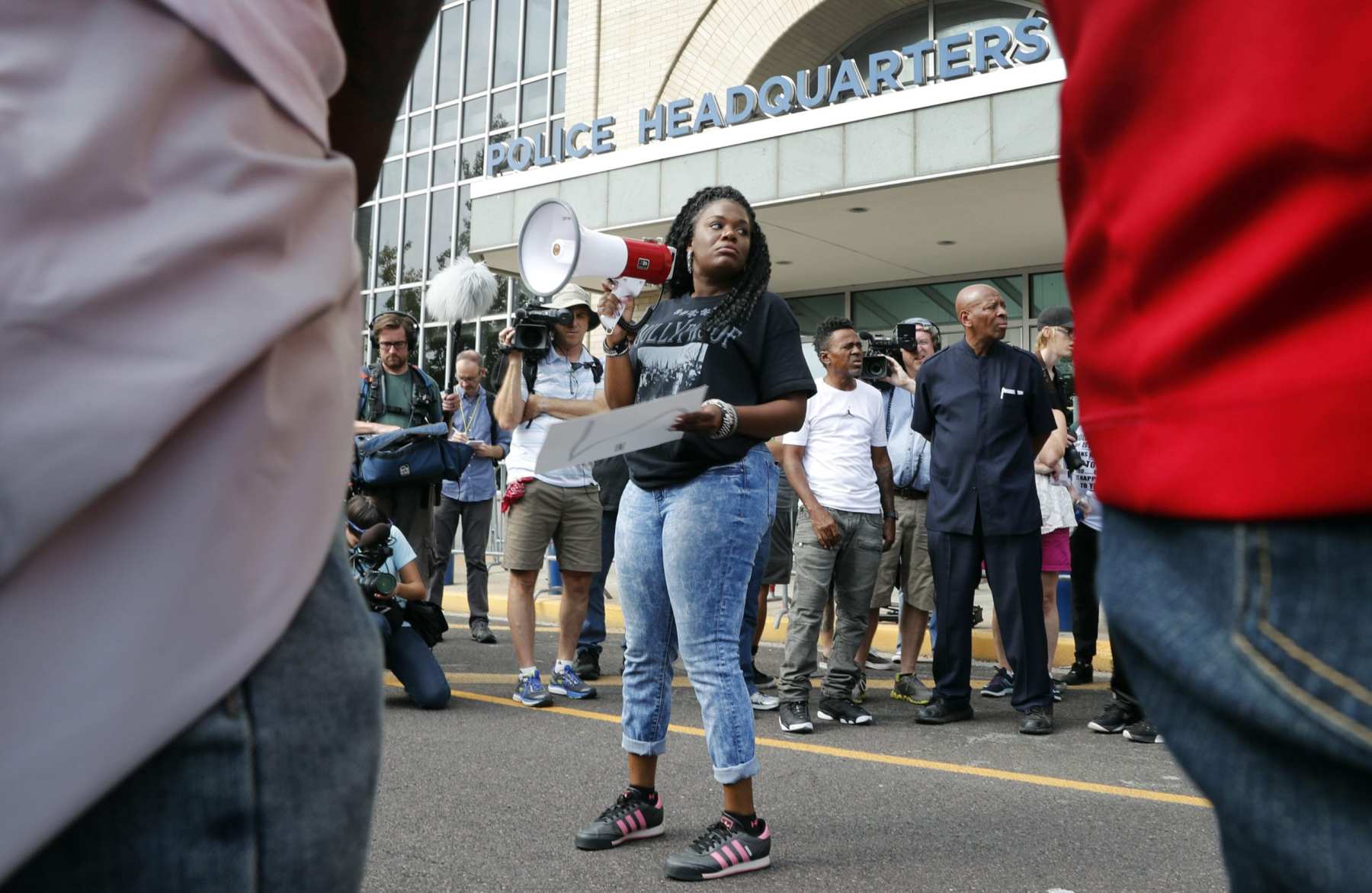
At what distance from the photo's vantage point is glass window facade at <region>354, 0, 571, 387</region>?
63.0 feet

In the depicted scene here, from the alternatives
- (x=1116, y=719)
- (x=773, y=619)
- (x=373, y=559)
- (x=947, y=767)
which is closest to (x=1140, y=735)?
(x=1116, y=719)

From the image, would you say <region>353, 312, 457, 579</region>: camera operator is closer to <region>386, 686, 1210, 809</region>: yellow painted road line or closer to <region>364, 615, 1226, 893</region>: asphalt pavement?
<region>364, 615, 1226, 893</region>: asphalt pavement

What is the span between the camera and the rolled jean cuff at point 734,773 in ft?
10.4

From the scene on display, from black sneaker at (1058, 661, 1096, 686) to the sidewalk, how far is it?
143 millimetres

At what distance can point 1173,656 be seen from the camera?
2.55 ft

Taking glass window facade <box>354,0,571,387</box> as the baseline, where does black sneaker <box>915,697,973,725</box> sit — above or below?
below

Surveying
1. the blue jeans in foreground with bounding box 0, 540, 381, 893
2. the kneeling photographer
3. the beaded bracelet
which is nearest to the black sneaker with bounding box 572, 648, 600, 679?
the kneeling photographer

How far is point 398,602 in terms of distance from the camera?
5.91 meters

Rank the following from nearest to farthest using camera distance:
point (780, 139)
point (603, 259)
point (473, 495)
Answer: point (603, 259) < point (473, 495) < point (780, 139)

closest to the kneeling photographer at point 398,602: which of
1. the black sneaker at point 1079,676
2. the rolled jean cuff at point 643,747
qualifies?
the rolled jean cuff at point 643,747

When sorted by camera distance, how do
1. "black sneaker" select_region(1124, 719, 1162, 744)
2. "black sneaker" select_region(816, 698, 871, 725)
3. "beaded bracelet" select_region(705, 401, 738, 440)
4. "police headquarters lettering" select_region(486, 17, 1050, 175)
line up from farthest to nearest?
"police headquarters lettering" select_region(486, 17, 1050, 175) < "black sneaker" select_region(816, 698, 871, 725) < "black sneaker" select_region(1124, 719, 1162, 744) < "beaded bracelet" select_region(705, 401, 738, 440)

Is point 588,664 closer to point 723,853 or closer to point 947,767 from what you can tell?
point 947,767

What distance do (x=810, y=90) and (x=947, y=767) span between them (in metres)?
11.7

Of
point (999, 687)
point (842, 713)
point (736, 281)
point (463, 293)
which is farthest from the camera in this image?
point (463, 293)
